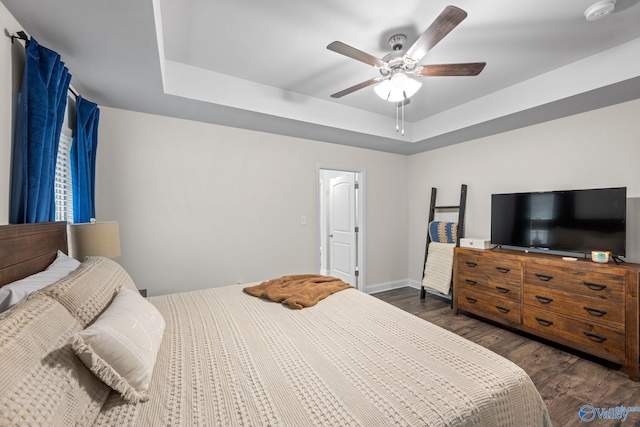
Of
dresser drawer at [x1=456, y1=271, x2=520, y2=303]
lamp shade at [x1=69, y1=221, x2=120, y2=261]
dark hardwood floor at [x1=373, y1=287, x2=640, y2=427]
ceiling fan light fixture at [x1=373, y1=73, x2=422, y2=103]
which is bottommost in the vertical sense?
dark hardwood floor at [x1=373, y1=287, x2=640, y2=427]

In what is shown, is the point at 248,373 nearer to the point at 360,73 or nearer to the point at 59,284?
the point at 59,284

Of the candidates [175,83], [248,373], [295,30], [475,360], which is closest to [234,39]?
[295,30]

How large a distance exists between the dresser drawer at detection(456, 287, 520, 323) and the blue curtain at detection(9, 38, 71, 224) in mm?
3919

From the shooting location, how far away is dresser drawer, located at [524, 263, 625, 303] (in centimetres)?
213

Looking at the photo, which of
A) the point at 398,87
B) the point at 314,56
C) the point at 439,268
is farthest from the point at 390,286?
the point at 314,56

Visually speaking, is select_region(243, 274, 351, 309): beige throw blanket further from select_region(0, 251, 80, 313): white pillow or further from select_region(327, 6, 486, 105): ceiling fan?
select_region(327, 6, 486, 105): ceiling fan

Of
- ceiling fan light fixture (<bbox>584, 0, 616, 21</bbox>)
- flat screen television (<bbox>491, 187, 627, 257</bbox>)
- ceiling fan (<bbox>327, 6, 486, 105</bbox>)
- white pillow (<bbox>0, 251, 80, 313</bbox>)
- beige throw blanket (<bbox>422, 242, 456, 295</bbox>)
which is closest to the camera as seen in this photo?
white pillow (<bbox>0, 251, 80, 313</bbox>)

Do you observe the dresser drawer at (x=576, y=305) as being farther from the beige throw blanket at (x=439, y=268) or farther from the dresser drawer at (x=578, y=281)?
the beige throw blanket at (x=439, y=268)

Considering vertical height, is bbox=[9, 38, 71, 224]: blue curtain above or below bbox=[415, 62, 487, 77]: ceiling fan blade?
below

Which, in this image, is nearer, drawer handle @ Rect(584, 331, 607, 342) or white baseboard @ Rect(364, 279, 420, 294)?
drawer handle @ Rect(584, 331, 607, 342)

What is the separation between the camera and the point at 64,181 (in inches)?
85.0

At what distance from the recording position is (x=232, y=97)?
8.36 ft

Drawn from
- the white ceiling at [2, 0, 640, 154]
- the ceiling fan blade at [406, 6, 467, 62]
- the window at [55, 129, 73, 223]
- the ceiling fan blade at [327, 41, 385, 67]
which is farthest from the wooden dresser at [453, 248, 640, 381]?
the window at [55, 129, 73, 223]

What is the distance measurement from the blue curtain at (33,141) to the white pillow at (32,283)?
27 centimetres
